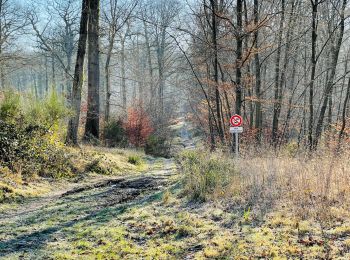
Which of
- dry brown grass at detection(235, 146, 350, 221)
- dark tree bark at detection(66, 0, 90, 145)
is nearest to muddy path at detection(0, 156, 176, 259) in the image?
dry brown grass at detection(235, 146, 350, 221)

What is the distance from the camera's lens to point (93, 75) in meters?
17.0

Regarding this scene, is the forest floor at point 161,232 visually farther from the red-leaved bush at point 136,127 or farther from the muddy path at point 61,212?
the red-leaved bush at point 136,127

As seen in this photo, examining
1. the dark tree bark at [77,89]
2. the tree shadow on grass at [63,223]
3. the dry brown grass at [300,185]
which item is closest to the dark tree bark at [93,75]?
the dark tree bark at [77,89]

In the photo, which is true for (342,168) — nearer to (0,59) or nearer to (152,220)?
(152,220)

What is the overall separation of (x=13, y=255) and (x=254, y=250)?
282 centimetres

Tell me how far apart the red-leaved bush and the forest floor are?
16.1m

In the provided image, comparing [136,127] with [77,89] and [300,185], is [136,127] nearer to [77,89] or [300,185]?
[77,89]

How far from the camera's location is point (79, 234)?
5.02m

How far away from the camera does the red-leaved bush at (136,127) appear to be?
2317cm

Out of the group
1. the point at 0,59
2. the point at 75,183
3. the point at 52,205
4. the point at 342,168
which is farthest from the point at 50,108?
the point at 0,59

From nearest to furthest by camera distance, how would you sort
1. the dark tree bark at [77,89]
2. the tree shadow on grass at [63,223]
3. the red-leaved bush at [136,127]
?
the tree shadow on grass at [63,223] → the dark tree bark at [77,89] → the red-leaved bush at [136,127]

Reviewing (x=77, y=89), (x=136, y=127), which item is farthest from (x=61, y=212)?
(x=136, y=127)

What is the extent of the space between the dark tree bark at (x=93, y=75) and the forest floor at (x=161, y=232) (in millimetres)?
10356

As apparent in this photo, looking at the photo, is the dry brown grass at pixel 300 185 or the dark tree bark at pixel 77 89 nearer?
the dry brown grass at pixel 300 185
